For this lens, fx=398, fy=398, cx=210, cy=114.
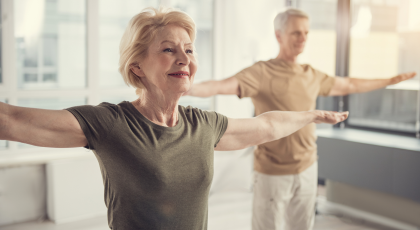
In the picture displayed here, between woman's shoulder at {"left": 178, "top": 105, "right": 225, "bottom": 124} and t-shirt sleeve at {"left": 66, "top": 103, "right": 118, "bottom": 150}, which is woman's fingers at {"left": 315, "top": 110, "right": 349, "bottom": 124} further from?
t-shirt sleeve at {"left": 66, "top": 103, "right": 118, "bottom": 150}

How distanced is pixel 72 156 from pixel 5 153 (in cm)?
62

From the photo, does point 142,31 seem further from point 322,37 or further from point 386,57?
point 322,37

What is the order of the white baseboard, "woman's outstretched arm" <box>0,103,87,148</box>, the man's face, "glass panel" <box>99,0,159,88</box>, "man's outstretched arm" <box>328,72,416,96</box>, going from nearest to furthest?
"woman's outstretched arm" <box>0,103,87,148</box>
the man's face
"man's outstretched arm" <box>328,72,416,96</box>
the white baseboard
"glass panel" <box>99,0,159,88</box>

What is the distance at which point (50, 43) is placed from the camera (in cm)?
397

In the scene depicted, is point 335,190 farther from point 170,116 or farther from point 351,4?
point 170,116

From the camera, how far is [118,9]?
4.34 metres

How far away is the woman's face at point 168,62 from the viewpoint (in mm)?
1117

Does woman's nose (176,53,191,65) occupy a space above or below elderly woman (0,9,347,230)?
above

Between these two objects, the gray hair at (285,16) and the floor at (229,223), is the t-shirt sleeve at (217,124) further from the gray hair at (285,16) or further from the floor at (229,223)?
the floor at (229,223)

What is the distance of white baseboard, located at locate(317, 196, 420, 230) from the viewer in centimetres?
342

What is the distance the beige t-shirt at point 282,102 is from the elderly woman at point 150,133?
0.82m

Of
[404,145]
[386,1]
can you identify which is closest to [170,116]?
[404,145]

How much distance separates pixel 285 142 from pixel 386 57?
2.61 metres

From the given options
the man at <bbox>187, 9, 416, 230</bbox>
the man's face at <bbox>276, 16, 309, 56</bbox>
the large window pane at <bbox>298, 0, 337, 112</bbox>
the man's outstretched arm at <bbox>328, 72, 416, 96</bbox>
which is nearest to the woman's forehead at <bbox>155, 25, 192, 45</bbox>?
the man at <bbox>187, 9, 416, 230</bbox>
